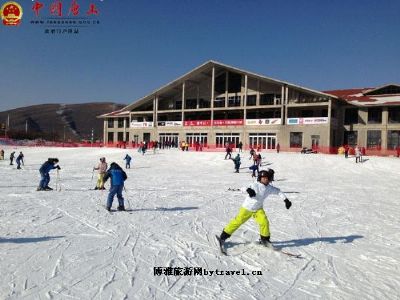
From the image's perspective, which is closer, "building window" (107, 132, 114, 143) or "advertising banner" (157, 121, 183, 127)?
"advertising banner" (157, 121, 183, 127)

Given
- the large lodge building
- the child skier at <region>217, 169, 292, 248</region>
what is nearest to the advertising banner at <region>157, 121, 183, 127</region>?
the large lodge building

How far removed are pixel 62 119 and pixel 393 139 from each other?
6051 inches

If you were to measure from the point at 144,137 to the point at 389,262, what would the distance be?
42378 mm

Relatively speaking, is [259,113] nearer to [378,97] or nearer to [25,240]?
[378,97]

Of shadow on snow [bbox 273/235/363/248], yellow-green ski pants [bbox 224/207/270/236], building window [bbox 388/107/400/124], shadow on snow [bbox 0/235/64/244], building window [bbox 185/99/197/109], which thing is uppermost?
building window [bbox 185/99/197/109]

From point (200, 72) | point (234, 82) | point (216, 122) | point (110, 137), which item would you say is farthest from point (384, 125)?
point (110, 137)

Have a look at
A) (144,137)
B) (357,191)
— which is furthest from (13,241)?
(144,137)

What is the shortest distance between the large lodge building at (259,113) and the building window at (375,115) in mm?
55

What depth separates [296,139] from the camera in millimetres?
35625

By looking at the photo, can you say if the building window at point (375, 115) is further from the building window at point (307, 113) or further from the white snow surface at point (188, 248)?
the white snow surface at point (188, 248)

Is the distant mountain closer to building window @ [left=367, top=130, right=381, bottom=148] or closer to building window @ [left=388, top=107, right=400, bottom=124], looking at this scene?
building window @ [left=367, top=130, right=381, bottom=148]

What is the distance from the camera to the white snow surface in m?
4.32

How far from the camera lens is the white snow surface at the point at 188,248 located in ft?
14.2

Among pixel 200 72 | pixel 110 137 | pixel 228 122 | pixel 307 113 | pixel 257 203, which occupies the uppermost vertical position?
pixel 200 72
